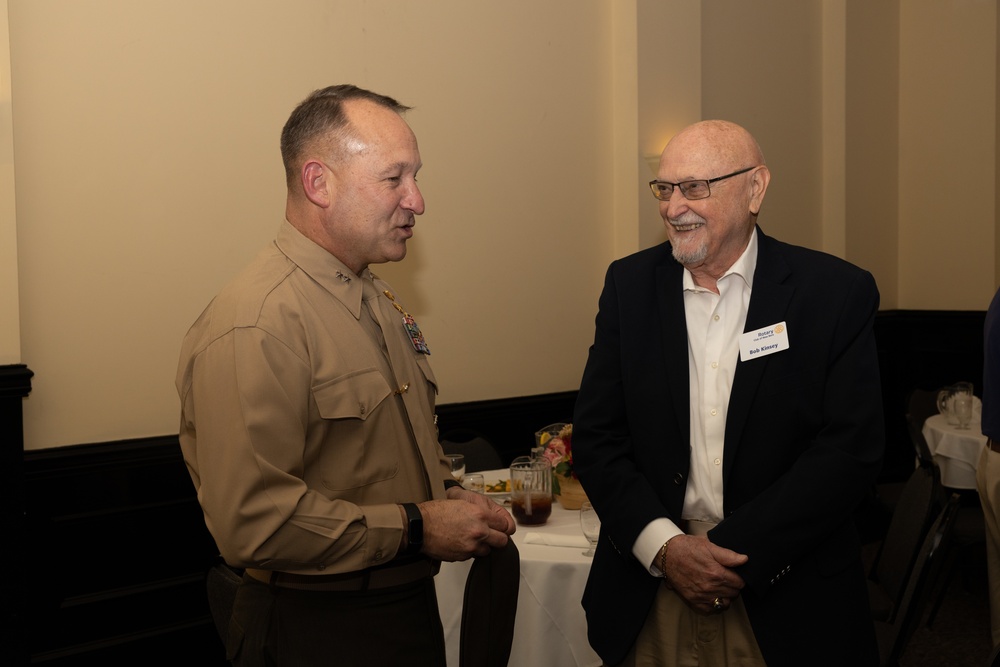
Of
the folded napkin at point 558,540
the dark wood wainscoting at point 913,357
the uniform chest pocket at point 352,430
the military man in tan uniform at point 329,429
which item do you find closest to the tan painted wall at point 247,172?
the folded napkin at point 558,540

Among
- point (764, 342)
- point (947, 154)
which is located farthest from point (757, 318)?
point (947, 154)

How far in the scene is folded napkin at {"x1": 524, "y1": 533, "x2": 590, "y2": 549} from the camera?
8.64 feet

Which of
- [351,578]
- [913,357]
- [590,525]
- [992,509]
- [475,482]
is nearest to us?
[351,578]

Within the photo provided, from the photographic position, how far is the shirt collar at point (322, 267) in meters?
1.68

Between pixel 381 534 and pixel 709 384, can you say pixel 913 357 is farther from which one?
pixel 381 534

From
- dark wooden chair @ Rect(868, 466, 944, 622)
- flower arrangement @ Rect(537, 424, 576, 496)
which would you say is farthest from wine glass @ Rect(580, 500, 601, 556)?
dark wooden chair @ Rect(868, 466, 944, 622)

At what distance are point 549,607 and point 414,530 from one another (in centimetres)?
111

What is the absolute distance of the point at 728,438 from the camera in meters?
1.85

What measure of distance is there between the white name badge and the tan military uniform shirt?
694mm

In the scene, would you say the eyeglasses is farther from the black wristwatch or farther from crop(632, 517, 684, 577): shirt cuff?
the black wristwatch

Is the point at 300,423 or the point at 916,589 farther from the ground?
the point at 300,423

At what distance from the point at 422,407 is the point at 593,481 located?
1.56 ft

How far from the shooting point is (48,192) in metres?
3.37

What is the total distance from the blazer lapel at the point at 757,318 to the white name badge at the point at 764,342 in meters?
0.01
